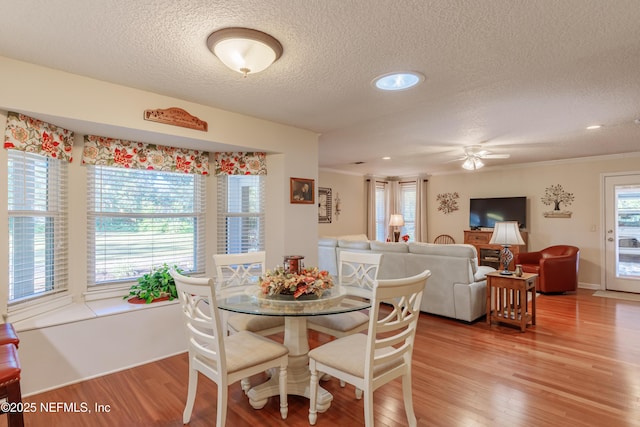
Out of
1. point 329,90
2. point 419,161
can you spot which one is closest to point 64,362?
point 329,90

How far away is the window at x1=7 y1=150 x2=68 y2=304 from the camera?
2574mm

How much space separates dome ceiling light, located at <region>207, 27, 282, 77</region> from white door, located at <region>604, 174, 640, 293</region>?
20.9ft

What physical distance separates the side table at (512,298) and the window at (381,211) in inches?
177

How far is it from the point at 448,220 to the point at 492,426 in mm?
6146

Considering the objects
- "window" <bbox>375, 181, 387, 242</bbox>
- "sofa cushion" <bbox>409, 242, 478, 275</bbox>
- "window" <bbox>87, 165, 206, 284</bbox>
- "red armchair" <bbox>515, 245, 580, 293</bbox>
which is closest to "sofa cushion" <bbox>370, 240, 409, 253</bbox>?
"sofa cushion" <bbox>409, 242, 478, 275</bbox>

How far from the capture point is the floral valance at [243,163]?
3.84 meters

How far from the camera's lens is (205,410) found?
2.26m

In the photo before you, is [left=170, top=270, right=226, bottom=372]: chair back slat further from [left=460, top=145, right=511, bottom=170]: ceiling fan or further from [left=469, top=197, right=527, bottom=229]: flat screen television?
[left=469, top=197, right=527, bottom=229]: flat screen television

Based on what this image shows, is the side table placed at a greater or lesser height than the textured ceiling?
lesser

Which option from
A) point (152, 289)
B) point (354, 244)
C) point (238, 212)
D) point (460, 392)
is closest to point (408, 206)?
point (354, 244)

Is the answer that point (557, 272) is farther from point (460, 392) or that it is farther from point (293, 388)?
point (293, 388)

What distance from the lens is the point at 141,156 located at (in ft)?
11.0

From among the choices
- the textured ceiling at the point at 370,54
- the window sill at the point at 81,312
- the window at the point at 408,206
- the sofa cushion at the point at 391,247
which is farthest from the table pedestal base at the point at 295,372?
the window at the point at 408,206

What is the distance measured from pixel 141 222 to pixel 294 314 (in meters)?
2.31
